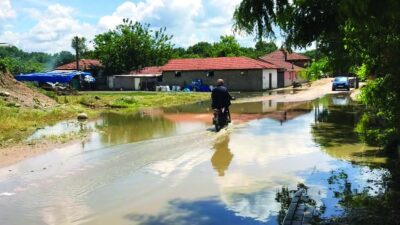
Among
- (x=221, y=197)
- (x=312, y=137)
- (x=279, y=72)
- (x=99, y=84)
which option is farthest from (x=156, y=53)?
(x=221, y=197)

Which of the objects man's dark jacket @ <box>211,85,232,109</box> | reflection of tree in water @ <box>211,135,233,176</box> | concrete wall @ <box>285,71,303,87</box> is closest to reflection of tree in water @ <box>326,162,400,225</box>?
reflection of tree in water @ <box>211,135,233,176</box>

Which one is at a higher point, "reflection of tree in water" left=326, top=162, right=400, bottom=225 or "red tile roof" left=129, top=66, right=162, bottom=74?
"red tile roof" left=129, top=66, right=162, bottom=74

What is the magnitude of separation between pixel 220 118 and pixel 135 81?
4317 cm

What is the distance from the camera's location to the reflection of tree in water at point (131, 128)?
57.6ft

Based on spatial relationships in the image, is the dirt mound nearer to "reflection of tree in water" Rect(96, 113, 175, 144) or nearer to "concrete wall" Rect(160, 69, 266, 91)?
"reflection of tree in water" Rect(96, 113, 175, 144)

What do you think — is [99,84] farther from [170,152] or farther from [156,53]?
[170,152]

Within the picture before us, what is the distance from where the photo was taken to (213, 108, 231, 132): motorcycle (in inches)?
683

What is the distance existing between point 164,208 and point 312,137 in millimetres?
9172

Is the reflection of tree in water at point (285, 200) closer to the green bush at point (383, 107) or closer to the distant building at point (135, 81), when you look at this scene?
the green bush at point (383, 107)

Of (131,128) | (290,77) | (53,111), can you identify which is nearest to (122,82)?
(290,77)

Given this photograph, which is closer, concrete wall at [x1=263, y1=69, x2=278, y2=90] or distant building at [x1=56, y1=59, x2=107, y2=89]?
concrete wall at [x1=263, y1=69, x2=278, y2=90]

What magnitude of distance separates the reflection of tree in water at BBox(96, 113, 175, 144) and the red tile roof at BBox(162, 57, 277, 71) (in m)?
29.2

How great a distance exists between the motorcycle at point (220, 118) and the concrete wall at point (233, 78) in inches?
1424

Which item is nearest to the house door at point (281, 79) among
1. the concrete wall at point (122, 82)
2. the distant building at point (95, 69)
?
the concrete wall at point (122, 82)
